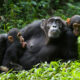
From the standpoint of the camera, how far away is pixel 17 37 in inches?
236

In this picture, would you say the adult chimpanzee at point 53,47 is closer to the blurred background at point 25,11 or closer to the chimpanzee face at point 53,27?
the chimpanzee face at point 53,27

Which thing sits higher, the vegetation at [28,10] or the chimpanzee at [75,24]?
the chimpanzee at [75,24]

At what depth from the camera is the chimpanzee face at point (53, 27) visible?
224 inches

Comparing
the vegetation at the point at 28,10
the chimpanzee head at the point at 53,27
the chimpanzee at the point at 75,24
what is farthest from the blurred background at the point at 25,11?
the chimpanzee at the point at 75,24

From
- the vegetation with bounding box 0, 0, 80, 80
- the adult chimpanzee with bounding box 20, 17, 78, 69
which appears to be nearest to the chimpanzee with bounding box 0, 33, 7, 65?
the adult chimpanzee with bounding box 20, 17, 78, 69

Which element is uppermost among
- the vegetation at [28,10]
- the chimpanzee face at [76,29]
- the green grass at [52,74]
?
the chimpanzee face at [76,29]

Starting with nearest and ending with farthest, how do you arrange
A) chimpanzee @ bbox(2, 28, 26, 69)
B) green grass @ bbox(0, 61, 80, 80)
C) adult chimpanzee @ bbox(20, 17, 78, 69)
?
green grass @ bbox(0, 61, 80, 80), chimpanzee @ bbox(2, 28, 26, 69), adult chimpanzee @ bbox(20, 17, 78, 69)

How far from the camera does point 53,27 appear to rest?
575 cm

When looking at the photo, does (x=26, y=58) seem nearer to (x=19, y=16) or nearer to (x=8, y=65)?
(x=8, y=65)

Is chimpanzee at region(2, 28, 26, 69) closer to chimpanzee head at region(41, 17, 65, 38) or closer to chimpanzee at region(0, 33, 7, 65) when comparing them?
chimpanzee at region(0, 33, 7, 65)

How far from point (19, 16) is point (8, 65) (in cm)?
388

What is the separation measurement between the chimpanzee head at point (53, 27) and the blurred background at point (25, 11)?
2.61 meters

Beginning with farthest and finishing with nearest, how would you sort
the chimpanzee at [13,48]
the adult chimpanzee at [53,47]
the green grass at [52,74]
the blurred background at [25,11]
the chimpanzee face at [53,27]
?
the blurred background at [25,11], the adult chimpanzee at [53,47], the chimpanzee at [13,48], the chimpanzee face at [53,27], the green grass at [52,74]

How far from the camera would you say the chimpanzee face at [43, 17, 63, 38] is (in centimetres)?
569
